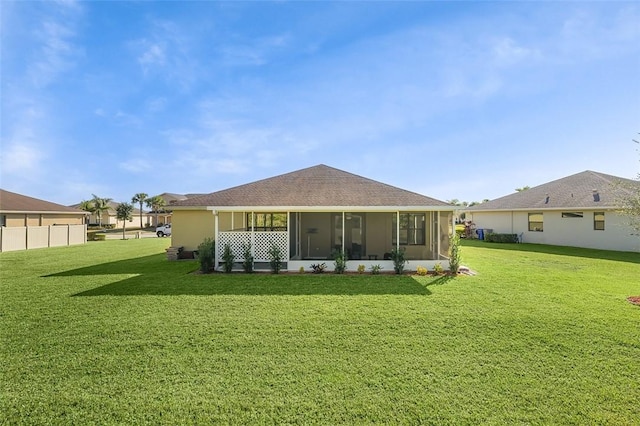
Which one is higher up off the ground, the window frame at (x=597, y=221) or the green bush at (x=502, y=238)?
the window frame at (x=597, y=221)

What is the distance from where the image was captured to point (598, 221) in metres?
18.9

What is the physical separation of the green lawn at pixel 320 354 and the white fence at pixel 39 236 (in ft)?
48.6

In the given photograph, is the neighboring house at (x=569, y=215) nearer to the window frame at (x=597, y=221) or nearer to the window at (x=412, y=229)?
the window frame at (x=597, y=221)

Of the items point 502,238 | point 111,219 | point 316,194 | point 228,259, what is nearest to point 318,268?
point 316,194

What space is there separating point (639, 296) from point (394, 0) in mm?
13246

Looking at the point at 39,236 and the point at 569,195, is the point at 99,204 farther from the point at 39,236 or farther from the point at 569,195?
the point at 569,195

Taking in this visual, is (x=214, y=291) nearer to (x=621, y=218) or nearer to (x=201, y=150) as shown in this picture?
(x=201, y=150)

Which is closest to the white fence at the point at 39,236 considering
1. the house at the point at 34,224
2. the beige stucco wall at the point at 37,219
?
the house at the point at 34,224

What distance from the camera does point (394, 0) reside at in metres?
12.0

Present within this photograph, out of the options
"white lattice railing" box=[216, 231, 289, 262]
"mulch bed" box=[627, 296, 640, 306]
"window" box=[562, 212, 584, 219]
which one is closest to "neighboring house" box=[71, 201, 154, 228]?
"white lattice railing" box=[216, 231, 289, 262]

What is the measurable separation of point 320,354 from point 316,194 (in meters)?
8.49

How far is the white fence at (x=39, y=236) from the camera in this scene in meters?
19.2

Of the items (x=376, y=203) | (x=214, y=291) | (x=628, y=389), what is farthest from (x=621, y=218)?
(x=214, y=291)

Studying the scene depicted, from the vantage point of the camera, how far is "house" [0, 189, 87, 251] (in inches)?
778
